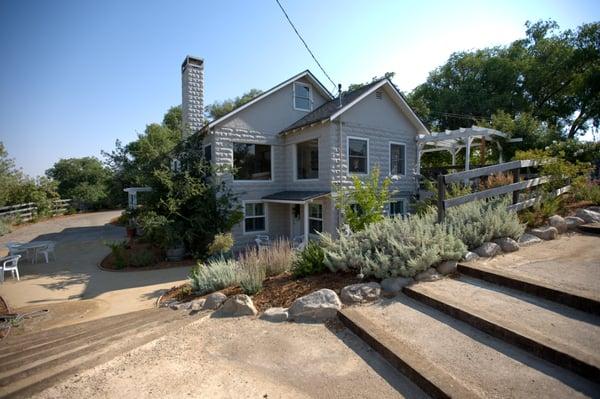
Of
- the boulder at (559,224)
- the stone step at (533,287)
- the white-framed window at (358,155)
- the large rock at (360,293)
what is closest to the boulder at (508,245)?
the stone step at (533,287)

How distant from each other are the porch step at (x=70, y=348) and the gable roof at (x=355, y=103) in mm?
8766

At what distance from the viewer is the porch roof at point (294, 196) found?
11.0 meters

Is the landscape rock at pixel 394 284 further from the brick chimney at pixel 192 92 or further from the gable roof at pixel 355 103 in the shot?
the brick chimney at pixel 192 92

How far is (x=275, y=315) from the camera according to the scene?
4.11m

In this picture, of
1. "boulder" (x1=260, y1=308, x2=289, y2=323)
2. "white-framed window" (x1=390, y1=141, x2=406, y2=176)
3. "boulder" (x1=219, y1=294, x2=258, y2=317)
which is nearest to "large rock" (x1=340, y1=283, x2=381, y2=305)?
"boulder" (x1=260, y1=308, x2=289, y2=323)

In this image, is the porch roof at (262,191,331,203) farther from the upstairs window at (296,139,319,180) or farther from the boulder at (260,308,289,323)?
the boulder at (260,308,289,323)

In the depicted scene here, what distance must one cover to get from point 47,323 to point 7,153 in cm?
2948

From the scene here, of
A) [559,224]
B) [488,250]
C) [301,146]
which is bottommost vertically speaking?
[488,250]

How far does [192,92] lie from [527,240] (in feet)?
45.7

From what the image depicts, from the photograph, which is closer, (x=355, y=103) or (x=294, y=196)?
(x=355, y=103)

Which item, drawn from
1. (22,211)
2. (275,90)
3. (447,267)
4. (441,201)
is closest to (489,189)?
(441,201)

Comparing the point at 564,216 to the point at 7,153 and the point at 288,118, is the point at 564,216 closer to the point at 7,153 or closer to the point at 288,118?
the point at 288,118

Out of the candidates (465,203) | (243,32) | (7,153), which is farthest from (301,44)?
(7,153)

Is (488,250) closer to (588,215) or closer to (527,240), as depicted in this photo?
(527,240)
